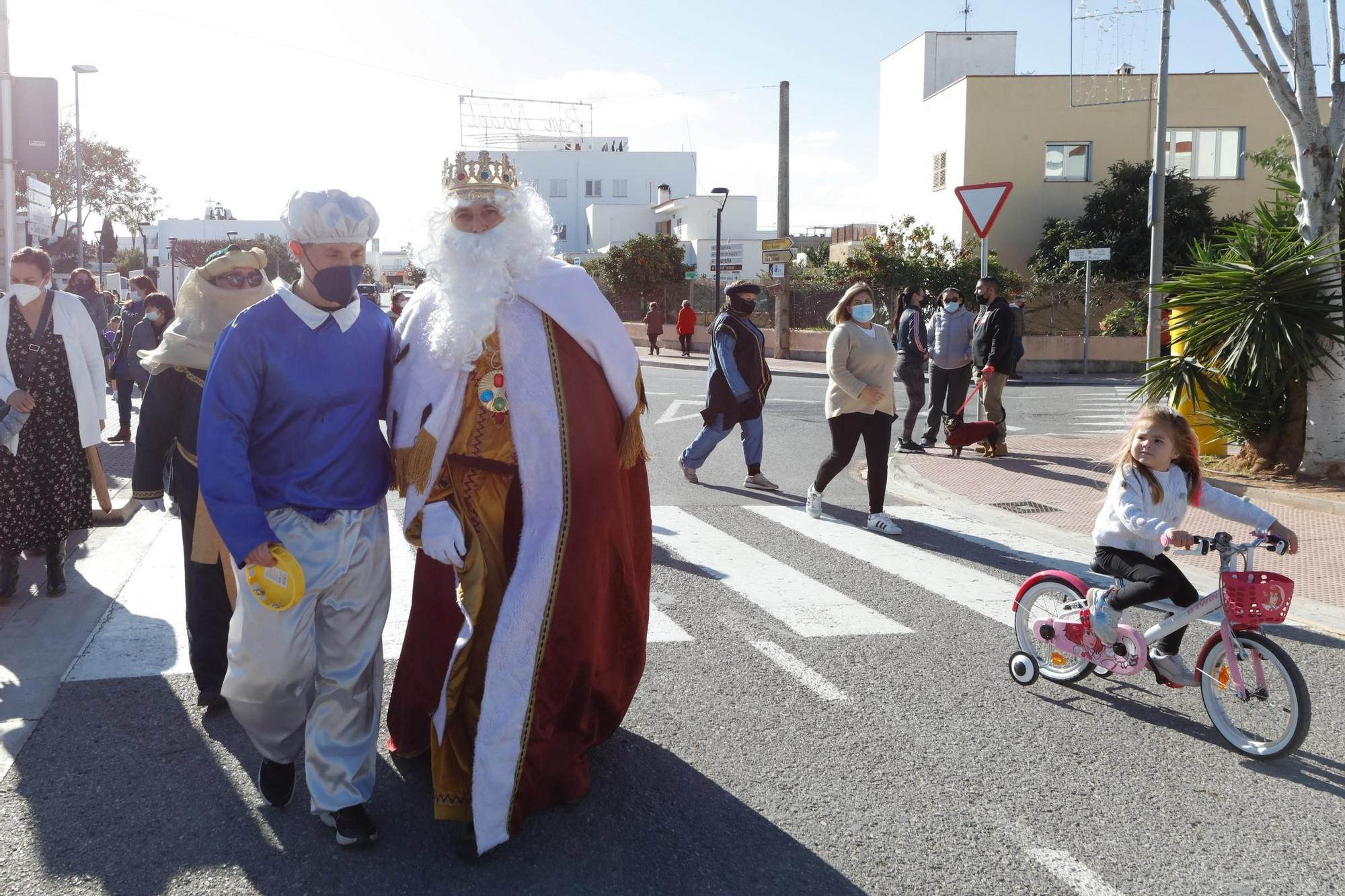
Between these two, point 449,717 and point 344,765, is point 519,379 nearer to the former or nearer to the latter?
point 449,717

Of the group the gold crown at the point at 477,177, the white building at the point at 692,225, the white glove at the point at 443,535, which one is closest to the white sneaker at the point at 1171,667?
the white glove at the point at 443,535

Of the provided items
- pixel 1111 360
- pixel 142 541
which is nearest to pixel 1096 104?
pixel 1111 360

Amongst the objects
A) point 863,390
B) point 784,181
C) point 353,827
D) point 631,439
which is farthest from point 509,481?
point 784,181

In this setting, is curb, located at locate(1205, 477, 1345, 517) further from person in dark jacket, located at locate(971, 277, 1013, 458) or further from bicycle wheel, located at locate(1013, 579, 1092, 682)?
bicycle wheel, located at locate(1013, 579, 1092, 682)

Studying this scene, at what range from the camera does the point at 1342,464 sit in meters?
9.97

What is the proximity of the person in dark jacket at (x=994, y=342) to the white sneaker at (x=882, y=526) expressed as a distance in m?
4.14

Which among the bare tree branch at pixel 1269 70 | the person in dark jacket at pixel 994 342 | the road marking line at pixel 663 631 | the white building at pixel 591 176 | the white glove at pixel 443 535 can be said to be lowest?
the road marking line at pixel 663 631

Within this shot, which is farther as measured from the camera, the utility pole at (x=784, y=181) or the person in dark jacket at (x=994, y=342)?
Result: the utility pole at (x=784, y=181)

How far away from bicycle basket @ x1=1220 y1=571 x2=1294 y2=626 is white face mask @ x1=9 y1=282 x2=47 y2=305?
5.77 metres

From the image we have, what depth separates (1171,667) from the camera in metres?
4.64

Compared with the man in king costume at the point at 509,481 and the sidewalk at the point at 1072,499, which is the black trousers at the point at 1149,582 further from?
the man in king costume at the point at 509,481

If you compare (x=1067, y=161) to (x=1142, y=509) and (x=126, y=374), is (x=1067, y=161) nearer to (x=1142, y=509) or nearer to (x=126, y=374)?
(x=126, y=374)

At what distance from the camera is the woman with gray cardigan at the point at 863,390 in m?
8.24

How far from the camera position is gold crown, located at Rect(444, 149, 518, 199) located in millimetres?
3719
